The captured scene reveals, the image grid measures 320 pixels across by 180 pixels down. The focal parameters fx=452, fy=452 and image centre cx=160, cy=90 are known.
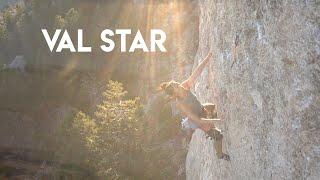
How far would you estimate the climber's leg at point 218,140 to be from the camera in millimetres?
11469

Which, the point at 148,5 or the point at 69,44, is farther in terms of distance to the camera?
the point at 69,44

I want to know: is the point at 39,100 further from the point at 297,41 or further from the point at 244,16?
the point at 297,41

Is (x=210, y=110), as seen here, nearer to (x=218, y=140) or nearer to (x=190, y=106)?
(x=218, y=140)

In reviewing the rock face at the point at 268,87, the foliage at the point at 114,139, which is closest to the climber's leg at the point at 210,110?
the rock face at the point at 268,87

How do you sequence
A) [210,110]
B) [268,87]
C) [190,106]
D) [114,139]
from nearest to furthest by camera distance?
[268,87]
[190,106]
[210,110]
[114,139]

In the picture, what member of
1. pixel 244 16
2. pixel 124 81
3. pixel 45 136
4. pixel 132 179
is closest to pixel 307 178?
pixel 244 16

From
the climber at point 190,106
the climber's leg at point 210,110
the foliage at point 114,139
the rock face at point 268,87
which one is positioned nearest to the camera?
the rock face at point 268,87

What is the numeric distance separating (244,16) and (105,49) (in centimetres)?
3670

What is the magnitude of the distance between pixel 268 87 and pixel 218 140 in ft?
10.7

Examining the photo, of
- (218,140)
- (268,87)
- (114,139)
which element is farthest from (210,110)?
(114,139)

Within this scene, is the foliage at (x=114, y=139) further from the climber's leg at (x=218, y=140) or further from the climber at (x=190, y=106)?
the climber at (x=190, y=106)

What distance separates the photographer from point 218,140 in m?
11.7

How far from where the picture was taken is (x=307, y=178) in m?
7.29

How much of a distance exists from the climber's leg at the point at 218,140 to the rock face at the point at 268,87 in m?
0.26
